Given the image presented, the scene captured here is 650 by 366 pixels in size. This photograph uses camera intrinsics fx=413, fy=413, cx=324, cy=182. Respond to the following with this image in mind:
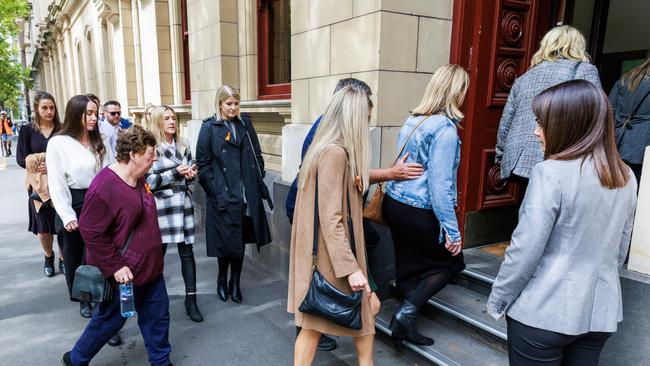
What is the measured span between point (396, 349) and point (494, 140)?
2.11 meters

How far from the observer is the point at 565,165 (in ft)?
5.10

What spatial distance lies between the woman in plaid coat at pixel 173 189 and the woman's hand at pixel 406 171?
6.18 ft

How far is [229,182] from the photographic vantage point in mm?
3842

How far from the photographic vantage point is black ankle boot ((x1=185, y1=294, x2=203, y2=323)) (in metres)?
3.77

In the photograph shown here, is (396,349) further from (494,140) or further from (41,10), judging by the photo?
(41,10)

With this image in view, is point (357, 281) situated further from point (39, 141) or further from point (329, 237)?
point (39, 141)

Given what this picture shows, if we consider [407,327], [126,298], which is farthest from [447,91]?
[126,298]

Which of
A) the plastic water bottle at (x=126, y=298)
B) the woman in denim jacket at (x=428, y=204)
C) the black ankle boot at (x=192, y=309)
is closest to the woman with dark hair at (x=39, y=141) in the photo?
the black ankle boot at (x=192, y=309)

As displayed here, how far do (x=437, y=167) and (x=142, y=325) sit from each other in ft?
7.44

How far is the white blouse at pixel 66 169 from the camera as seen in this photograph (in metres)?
3.23

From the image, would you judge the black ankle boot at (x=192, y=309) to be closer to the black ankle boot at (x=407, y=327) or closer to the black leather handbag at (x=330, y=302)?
the black ankle boot at (x=407, y=327)

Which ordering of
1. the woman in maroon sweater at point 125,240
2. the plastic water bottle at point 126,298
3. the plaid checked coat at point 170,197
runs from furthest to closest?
the plaid checked coat at point 170,197 → the plastic water bottle at point 126,298 → the woman in maroon sweater at point 125,240

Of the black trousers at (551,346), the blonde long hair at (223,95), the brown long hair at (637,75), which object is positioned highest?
the brown long hair at (637,75)

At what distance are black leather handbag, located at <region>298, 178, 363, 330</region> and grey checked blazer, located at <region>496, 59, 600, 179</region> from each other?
5.20 feet
